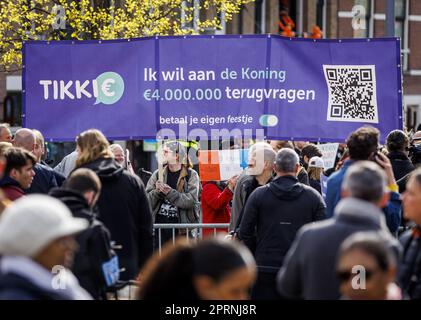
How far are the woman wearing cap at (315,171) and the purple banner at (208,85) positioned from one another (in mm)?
377

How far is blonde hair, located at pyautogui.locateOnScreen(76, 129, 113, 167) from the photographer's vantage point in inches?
297

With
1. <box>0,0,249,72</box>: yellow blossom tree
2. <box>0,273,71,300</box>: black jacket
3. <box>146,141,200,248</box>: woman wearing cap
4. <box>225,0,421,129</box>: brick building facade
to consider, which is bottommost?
<box>146,141,200,248</box>: woman wearing cap

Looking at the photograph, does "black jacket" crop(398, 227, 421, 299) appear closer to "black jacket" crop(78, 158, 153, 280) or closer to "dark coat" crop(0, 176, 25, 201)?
"black jacket" crop(78, 158, 153, 280)

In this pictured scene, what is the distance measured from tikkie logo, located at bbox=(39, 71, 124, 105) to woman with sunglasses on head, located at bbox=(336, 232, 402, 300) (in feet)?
20.9

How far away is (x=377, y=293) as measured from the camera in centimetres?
481

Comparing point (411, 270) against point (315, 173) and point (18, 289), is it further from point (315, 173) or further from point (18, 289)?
point (315, 173)

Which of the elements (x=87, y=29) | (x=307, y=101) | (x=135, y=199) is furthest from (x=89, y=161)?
(x=87, y=29)

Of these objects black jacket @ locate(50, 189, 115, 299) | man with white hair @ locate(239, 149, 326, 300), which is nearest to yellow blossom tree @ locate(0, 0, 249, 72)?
man with white hair @ locate(239, 149, 326, 300)

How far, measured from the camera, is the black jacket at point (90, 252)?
21.0ft

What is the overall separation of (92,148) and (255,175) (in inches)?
80.8

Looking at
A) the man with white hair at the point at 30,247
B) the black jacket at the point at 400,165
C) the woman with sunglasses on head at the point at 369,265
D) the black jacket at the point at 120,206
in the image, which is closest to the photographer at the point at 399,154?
the black jacket at the point at 400,165

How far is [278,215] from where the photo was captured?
797 centimetres

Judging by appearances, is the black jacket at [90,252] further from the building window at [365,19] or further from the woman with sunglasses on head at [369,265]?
the building window at [365,19]

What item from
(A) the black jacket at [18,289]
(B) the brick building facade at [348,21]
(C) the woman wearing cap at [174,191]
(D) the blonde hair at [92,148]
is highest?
(B) the brick building facade at [348,21]
